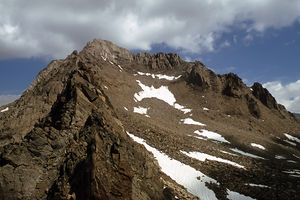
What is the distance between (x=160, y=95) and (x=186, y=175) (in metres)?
50.1

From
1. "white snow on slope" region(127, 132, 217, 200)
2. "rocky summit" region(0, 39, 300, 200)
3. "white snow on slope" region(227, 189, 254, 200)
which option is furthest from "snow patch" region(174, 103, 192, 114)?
"white snow on slope" region(227, 189, 254, 200)

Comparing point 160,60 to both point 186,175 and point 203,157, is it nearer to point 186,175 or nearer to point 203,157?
point 203,157

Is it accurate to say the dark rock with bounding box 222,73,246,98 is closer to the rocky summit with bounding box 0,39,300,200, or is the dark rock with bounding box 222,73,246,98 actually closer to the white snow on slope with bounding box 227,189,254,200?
the rocky summit with bounding box 0,39,300,200

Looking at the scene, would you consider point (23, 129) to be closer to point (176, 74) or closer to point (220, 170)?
point (220, 170)

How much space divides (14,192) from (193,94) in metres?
65.2

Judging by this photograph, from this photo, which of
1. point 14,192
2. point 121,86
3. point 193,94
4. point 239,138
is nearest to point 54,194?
point 14,192

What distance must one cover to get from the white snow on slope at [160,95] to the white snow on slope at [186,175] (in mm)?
37978

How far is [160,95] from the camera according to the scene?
66688mm

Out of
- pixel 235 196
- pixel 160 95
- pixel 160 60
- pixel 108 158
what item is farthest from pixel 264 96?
pixel 108 158

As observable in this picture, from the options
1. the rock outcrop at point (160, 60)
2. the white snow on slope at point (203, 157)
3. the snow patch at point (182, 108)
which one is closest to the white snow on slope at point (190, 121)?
the snow patch at point (182, 108)

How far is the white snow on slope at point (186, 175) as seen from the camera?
15.2 meters

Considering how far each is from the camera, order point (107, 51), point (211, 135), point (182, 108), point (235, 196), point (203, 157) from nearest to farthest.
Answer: point (235, 196), point (203, 157), point (211, 135), point (182, 108), point (107, 51)

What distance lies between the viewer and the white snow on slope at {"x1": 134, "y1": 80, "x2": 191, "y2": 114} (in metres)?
59.3

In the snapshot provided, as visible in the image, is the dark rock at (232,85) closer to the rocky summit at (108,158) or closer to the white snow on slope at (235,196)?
the rocky summit at (108,158)
